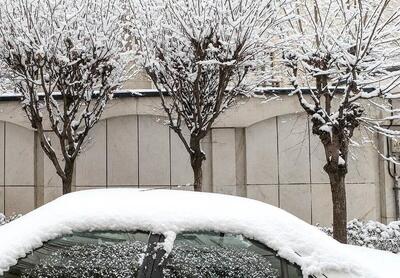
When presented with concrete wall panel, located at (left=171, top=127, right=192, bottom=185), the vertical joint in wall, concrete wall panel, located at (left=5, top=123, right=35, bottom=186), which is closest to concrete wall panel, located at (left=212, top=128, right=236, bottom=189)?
the vertical joint in wall

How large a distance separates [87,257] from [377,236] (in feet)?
25.5

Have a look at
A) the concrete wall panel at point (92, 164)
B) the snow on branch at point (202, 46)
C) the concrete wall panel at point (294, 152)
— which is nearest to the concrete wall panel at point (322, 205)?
the concrete wall panel at point (294, 152)

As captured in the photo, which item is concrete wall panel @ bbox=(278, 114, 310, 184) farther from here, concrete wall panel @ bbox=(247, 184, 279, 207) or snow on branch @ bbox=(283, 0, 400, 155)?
snow on branch @ bbox=(283, 0, 400, 155)

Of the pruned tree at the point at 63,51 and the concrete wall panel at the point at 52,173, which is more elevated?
the pruned tree at the point at 63,51

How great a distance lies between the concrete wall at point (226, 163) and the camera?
12664mm

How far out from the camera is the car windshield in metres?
3.05

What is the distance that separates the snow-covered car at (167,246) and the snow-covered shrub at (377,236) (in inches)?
259

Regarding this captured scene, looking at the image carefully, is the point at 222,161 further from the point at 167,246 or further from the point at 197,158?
the point at 167,246

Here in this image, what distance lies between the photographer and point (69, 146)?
1014 centimetres

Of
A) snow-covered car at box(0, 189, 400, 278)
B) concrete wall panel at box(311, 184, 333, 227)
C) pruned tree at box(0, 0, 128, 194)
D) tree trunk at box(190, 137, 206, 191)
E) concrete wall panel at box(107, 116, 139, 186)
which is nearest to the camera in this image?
snow-covered car at box(0, 189, 400, 278)

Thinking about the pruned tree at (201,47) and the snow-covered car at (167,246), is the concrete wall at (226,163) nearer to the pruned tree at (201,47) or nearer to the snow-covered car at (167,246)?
the pruned tree at (201,47)

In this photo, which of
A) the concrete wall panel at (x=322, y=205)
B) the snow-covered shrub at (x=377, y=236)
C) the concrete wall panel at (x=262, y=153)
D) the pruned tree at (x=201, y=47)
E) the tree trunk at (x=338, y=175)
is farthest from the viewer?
the concrete wall panel at (x=262, y=153)

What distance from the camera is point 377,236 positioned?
9.65 m

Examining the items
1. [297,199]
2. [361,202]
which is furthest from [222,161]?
[361,202]
